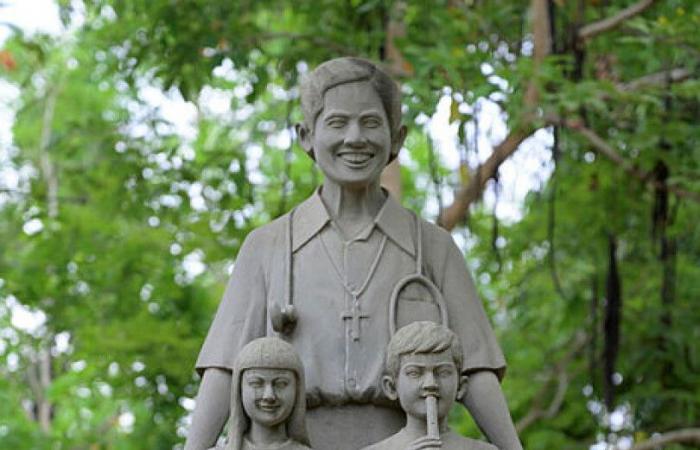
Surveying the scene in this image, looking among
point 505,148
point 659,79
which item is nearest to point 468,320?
point 505,148

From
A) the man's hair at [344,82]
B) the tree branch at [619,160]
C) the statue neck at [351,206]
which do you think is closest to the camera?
the man's hair at [344,82]

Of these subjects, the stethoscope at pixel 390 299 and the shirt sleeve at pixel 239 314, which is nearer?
the stethoscope at pixel 390 299

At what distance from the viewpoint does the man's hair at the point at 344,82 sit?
32.2 feet

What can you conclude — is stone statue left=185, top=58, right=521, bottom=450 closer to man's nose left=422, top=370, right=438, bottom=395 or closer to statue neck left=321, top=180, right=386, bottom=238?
statue neck left=321, top=180, right=386, bottom=238

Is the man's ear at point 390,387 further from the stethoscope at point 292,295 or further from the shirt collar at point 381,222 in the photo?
the shirt collar at point 381,222

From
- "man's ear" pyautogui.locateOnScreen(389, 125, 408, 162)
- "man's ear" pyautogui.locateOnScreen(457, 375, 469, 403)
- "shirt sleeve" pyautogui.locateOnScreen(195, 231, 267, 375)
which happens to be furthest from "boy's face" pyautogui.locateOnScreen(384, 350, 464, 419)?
"man's ear" pyautogui.locateOnScreen(389, 125, 408, 162)

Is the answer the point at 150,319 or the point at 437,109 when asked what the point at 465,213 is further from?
the point at 150,319

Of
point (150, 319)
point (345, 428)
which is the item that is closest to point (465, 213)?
point (150, 319)

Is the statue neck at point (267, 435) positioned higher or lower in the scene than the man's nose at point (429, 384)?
lower

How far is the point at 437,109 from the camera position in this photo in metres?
15.7

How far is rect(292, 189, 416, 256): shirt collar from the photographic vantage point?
988cm

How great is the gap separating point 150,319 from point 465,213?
134 inches

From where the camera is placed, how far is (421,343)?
8906 mm

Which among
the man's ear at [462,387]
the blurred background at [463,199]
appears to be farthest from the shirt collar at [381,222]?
the blurred background at [463,199]
